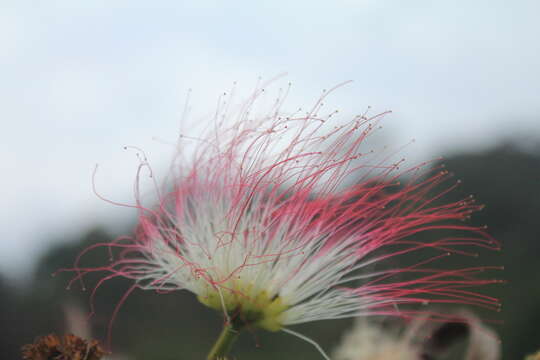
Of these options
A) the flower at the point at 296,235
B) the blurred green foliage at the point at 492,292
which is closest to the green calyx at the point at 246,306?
the flower at the point at 296,235

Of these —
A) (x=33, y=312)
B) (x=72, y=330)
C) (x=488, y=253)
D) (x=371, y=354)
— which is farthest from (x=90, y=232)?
(x=488, y=253)

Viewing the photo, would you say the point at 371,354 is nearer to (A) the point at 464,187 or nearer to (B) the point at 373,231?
(B) the point at 373,231

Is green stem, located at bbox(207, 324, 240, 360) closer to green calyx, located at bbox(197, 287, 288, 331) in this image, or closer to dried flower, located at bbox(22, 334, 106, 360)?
green calyx, located at bbox(197, 287, 288, 331)

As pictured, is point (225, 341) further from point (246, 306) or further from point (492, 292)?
point (492, 292)

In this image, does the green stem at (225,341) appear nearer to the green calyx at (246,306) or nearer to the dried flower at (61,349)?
the green calyx at (246,306)

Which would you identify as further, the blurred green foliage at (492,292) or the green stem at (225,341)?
the blurred green foliage at (492,292)

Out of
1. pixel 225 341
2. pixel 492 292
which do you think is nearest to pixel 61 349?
pixel 225 341
